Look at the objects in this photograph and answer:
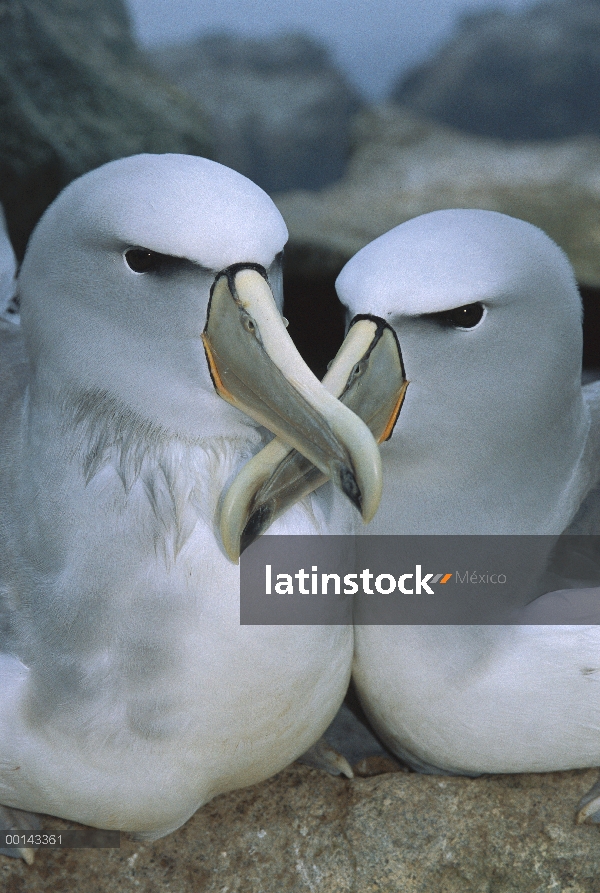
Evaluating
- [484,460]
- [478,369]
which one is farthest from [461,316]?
[484,460]

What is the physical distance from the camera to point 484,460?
1.85 metres

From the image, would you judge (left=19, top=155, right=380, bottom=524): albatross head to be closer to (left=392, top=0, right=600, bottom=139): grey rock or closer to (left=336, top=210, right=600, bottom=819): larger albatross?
(left=336, top=210, right=600, bottom=819): larger albatross

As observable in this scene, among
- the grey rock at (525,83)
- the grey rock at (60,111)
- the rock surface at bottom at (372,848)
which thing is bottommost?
the rock surface at bottom at (372,848)

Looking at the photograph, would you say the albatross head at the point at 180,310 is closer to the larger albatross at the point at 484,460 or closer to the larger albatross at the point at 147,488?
the larger albatross at the point at 147,488

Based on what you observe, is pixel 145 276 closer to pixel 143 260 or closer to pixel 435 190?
pixel 143 260

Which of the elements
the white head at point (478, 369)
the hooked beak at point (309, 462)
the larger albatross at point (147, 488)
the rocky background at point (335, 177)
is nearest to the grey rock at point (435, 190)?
the rocky background at point (335, 177)

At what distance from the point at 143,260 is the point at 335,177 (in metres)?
6.45

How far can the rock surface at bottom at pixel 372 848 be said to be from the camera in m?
1.93

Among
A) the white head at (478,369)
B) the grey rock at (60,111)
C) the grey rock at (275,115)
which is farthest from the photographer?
the grey rock at (275,115)

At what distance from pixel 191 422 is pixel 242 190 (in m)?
0.37

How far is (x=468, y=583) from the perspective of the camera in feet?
6.26

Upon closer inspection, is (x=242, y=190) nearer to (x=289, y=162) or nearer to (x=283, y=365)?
→ (x=283, y=365)

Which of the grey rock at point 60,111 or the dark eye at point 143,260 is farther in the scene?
the grey rock at point 60,111

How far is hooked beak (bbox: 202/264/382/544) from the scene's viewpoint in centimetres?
142
